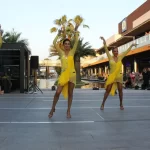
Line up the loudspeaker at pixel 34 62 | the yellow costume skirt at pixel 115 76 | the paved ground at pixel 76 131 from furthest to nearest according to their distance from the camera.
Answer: the loudspeaker at pixel 34 62 < the yellow costume skirt at pixel 115 76 < the paved ground at pixel 76 131

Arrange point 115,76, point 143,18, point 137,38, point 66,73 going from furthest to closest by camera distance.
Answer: point 143,18 → point 137,38 → point 115,76 → point 66,73

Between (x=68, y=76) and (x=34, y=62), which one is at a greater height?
(x=34, y=62)

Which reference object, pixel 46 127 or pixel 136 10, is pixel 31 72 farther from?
pixel 136 10

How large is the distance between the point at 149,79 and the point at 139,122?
52.7 feet

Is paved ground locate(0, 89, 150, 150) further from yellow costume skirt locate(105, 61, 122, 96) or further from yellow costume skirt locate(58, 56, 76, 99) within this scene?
yellow costume skirt locate(105, 61, 122, 96)

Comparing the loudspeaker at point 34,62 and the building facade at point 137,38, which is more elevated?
the building facade at point 137,38

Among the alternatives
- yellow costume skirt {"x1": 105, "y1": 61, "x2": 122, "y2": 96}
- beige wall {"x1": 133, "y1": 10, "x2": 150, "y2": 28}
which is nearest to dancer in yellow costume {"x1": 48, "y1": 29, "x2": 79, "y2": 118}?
yellow costume skirt {"x1": 105, "y1": 61, "x2": 122, "y2": 96}

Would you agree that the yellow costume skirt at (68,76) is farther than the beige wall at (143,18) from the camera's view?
No

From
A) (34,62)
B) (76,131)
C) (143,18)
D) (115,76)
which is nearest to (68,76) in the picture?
(76,131)

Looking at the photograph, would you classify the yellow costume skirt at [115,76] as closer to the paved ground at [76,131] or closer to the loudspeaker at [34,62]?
the paved ground at [76,131]

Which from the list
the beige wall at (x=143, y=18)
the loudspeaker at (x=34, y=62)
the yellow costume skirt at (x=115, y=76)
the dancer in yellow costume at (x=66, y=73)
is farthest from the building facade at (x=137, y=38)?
the dancer in yellow costume at (x=66, y=73)

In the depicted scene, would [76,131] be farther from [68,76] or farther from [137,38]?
[137,38]

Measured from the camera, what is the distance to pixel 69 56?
7.50 meters

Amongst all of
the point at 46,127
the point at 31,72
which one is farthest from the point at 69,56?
the point at 31,72
